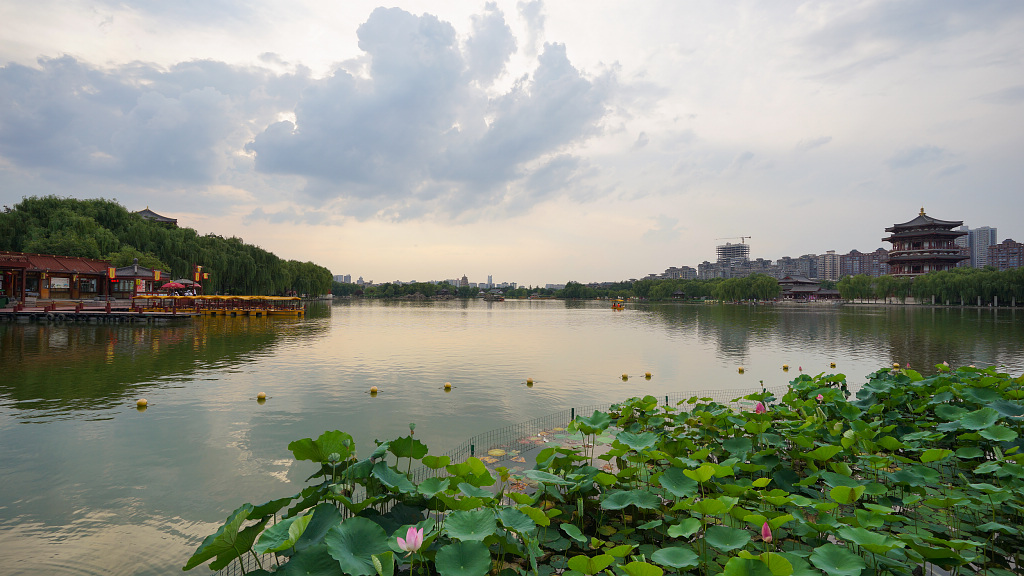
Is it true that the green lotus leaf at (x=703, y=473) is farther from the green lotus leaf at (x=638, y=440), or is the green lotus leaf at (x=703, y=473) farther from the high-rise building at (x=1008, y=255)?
the high-rise building at (x=1008, y=255)

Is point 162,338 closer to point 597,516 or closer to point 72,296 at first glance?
point 72,296

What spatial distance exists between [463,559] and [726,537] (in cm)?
173

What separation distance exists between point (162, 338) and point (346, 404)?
17675 millimetres

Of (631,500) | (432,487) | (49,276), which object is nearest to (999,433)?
(631,500)

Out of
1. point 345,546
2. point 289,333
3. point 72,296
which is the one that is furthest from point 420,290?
point 345,546

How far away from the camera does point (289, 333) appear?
87.8 ft

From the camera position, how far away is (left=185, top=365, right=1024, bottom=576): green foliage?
105 inches

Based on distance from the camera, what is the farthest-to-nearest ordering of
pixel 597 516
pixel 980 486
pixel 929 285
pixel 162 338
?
pixel 929 285
pixel 162 338
pixel 597 516
pixel 980 486

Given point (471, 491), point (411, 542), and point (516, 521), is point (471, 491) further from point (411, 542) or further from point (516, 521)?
point (411, 542)

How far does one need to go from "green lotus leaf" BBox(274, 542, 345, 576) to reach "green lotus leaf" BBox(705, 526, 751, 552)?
2.31m

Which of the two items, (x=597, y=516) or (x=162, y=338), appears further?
Answer: (x=162, y=338)

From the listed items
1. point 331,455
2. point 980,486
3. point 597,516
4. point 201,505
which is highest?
point 331,455

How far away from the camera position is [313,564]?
2.59m

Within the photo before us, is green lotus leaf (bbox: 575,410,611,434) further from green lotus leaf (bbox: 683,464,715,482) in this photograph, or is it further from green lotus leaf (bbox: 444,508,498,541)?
green lotus leaf (bbox: 444,508,498,541)
